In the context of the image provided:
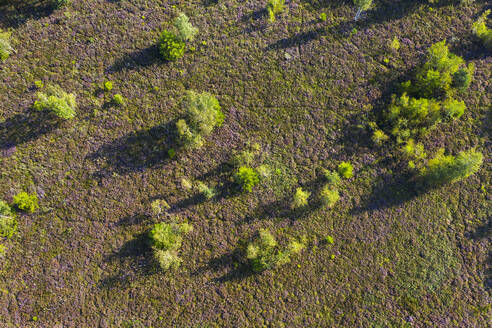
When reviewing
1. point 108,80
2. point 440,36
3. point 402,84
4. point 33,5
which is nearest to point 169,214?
point 108,80

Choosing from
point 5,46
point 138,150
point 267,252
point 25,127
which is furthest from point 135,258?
point 5,46

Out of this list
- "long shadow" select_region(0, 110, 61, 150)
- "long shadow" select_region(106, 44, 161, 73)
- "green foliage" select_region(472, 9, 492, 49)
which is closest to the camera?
"long shadow" select_region(0, 110, 61, 150)

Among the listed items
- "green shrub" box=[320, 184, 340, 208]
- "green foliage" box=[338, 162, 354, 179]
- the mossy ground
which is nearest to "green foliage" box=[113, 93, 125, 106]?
the mossy ground

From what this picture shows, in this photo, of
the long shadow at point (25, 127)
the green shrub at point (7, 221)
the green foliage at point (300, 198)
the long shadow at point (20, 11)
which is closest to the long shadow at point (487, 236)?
the green foliage at point (300, 198)

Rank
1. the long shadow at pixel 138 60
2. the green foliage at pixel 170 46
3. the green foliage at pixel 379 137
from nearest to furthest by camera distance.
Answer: the green foliage at pixel 170 46, the long shadow at pixel 138 60, the green foliage at pixel 379 137

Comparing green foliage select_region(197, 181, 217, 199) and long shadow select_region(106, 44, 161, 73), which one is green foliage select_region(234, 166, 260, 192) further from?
long shadow select_region(106, 44, 161, 73)

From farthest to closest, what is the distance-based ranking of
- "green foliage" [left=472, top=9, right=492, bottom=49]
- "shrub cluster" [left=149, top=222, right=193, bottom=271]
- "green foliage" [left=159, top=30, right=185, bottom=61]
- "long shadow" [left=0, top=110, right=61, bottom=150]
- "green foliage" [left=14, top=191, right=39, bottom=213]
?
"green foliage" [left=472, top=9, right=492, bottom=49]
"green foliage" [left=159, top=30, right=185, bottom=61]
"long shadow" [left=0, top=110, right=61, bottom=150]
"shrub cluster" [left=149, top=222, right=193, bottom=271]
"green foliage" [left=14, top=191, right=39, bottom=213]

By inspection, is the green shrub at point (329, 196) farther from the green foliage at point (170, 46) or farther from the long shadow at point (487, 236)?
the green foliage at point (170, 46)
